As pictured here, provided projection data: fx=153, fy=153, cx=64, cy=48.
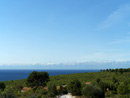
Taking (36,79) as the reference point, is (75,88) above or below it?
below

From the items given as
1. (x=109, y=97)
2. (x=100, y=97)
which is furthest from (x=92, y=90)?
(x=109, y=97)

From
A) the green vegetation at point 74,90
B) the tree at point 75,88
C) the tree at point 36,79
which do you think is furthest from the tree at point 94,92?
the tree at point 36,79

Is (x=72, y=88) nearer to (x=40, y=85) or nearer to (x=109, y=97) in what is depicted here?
(x=109, y=97)

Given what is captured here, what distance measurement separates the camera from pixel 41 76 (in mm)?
42750

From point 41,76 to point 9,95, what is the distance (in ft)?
64.7

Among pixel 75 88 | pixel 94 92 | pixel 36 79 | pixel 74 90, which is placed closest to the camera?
pixel 94 92

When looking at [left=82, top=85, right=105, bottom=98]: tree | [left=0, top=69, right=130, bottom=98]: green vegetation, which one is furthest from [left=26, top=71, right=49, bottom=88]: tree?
[left=82, top=85, right=105, bottom=98]: tree

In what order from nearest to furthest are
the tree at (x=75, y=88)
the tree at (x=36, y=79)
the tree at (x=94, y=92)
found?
the tree at (x=94, y=92) < the tree at (x=75, y=88) < the tree at (x=36, y=79)

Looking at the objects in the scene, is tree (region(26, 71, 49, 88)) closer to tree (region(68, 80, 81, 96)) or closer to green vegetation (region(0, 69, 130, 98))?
green vegetation (region(0, 69, 130, 98))

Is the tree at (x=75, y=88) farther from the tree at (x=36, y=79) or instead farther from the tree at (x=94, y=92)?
the tree at (x=36, y=79)

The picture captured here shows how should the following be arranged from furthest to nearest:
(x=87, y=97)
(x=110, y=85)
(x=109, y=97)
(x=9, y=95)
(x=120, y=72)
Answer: (x=120, y=72) < (x=110, y=85) < (x=109, y=97) < (x=87, y=97) < (x=9, y=95)

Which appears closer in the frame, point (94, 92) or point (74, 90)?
point (94, 92)

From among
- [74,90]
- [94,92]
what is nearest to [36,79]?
A: [74,90]

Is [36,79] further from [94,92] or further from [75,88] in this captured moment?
[94,92]
